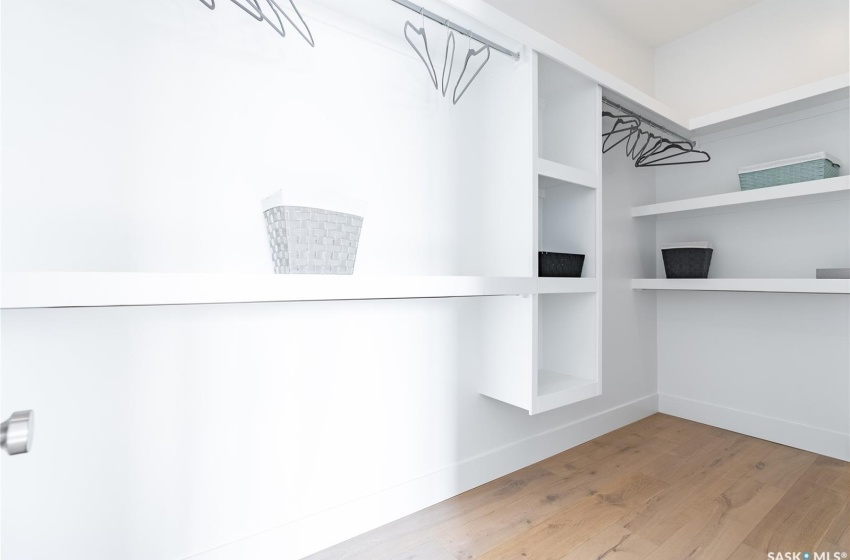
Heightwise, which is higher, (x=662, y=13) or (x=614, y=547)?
(x=662, y=13)

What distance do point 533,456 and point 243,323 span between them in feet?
4.37

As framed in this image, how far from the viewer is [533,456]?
71.4 inches

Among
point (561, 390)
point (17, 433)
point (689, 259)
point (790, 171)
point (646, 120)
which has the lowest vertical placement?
point (561, 390)

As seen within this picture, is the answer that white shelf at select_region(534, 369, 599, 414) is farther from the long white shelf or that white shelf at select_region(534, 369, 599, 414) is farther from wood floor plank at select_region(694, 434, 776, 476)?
wood floor plank at select_region(694, 434, 776, 476)

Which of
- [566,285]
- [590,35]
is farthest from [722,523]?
[590,35]

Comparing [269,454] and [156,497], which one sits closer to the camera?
[156,497]

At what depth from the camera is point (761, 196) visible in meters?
1.80

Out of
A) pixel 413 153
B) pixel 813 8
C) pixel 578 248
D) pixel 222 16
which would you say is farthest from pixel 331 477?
pixel 813 8

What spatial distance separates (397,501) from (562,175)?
125cm

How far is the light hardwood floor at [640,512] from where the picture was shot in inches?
49.0

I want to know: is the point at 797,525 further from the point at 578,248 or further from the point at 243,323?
the point at 243,323

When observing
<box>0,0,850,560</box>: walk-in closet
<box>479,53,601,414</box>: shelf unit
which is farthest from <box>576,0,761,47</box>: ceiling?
<box>479,53,601,414</box>: shelf unit

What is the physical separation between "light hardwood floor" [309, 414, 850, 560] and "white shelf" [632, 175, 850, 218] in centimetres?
112

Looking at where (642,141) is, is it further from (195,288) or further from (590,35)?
(195,288)
